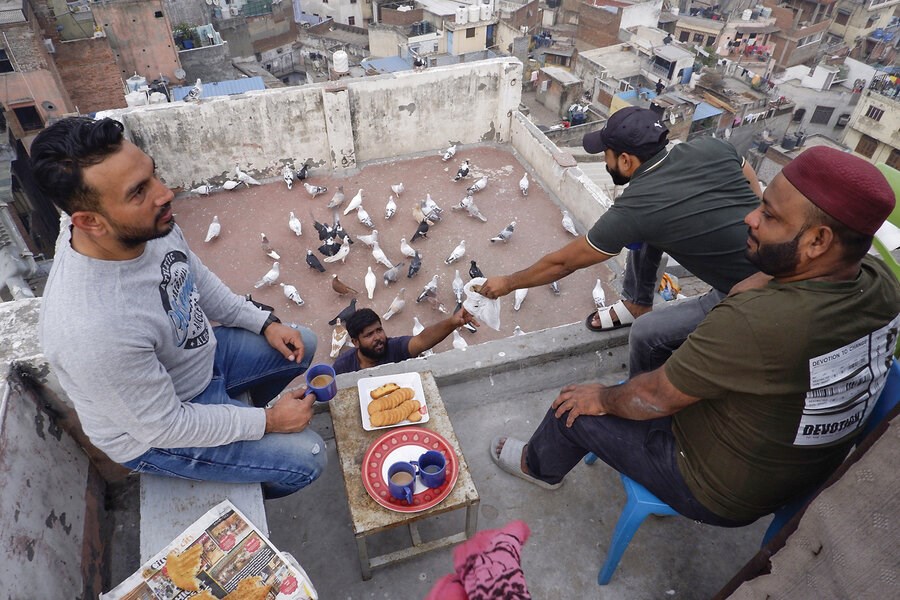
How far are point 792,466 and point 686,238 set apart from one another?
158cm

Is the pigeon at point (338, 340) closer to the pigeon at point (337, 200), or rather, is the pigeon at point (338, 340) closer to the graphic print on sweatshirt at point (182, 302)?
the pigeon at point (337, 200)

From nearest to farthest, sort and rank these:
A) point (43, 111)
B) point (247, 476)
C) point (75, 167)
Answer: point (75, 167) → point (247, 476) → point (43, 111)

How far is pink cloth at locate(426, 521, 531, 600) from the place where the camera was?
6.27 ft

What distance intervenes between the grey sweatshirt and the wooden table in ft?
1.72

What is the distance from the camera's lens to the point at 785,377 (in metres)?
2.11

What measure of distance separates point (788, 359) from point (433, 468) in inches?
64.9

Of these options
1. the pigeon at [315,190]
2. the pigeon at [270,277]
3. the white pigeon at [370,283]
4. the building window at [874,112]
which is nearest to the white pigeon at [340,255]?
the white pigeon at [370,283]

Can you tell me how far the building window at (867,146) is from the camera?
26.6 m

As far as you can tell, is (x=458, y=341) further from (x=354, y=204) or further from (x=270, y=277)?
(x=354, y=204)

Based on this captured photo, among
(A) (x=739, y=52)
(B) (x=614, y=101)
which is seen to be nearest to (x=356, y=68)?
(B) (x=614, y=101)

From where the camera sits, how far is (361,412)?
10.6ft

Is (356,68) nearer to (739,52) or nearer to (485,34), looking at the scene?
(485,34)

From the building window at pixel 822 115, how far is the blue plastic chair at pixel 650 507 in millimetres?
35023

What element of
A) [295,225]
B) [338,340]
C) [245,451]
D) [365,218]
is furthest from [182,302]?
[365,218]
